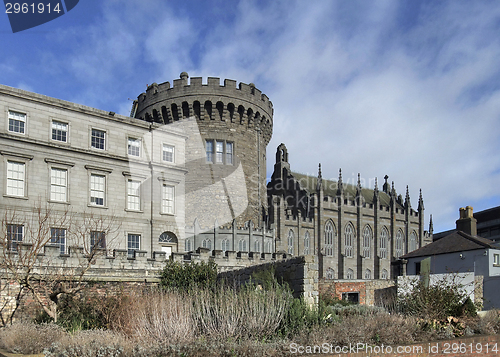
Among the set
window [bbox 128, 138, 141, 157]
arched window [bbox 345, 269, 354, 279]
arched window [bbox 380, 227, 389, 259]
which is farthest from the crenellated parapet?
arched window [bbox 380, 227, 389, 259]

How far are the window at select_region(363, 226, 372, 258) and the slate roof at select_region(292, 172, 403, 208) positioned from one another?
3.75 meters

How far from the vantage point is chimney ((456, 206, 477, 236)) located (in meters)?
38.3

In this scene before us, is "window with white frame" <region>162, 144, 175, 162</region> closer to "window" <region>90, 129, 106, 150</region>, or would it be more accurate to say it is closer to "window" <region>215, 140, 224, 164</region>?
"window" <region>90, 129, 106, 150</region>

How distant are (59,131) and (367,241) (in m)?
36.7

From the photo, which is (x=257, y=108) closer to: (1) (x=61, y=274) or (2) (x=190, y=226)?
(2) (x=190, y=226)

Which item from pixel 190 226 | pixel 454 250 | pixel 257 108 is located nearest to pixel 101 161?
pixel 190 226

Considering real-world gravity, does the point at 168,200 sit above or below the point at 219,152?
below

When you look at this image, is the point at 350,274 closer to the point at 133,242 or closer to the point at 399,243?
the point at 399,243

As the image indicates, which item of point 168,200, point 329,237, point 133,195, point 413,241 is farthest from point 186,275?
point 413,241

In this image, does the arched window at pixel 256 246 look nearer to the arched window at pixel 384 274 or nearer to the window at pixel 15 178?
the window at pixel 15 178

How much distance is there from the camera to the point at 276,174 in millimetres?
52469

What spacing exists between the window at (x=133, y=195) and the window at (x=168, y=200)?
1540 millimetres

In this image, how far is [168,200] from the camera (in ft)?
95.9

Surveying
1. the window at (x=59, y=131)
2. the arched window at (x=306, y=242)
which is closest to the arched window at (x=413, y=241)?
the arched window at (x=306, y=242)
